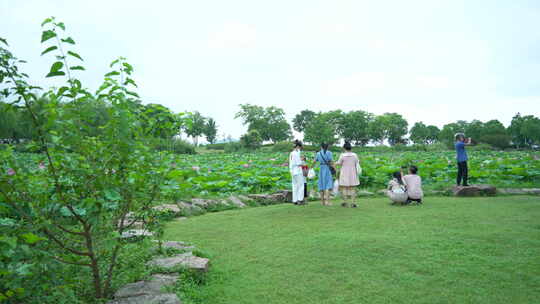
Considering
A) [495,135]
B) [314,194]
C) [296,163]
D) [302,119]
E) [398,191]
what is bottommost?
[314,194]

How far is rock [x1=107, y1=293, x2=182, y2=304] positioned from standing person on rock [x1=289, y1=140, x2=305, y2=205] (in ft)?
18.9

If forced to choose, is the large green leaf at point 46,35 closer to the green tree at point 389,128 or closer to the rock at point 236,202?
the rock at point 236,202

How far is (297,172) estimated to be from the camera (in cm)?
839

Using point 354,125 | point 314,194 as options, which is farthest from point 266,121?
point 314,194

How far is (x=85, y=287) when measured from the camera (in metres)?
2.98

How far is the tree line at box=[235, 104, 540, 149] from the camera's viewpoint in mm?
53781

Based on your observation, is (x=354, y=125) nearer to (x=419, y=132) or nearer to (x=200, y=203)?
(x=419, y=132)

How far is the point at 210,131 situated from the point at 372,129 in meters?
36.9

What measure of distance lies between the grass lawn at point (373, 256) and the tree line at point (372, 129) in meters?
46.2

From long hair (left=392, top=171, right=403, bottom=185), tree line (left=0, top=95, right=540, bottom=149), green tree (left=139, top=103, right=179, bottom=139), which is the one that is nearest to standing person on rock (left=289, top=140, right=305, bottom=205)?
long hair (left=392, top=171, right=403, bottom=185)

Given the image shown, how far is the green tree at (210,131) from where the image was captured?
79125 millimetres

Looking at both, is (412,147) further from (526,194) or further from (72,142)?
(72,142)

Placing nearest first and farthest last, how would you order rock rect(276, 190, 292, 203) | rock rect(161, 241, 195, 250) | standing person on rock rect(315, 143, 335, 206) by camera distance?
rock rect(161, 241, 195, 250) < standing person on rock rect(315, 143, 335, 206) < rock rect(276, 190, 292, 203)

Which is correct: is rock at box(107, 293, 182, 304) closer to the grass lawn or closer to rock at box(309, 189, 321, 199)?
the grass lawn
